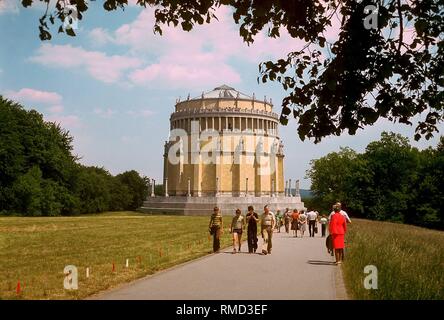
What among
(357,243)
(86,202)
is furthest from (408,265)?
(86,202)

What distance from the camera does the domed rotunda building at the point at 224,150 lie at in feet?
266

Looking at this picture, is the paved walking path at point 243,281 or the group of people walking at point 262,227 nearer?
the paved walking path at point 243,281

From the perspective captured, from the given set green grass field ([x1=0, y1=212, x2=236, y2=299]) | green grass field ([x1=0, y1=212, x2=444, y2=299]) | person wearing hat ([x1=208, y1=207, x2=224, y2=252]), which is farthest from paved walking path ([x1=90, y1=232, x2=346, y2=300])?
person wearing hat ([x1=208, y1=207, x2=224, y2=252])

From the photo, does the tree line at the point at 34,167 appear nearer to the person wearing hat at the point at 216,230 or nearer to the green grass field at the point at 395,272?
the person wearing hat at the point at 216,230

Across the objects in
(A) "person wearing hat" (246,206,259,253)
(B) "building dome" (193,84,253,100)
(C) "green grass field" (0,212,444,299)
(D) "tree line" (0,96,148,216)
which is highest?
(B) "building dome" (193,84,253,100)

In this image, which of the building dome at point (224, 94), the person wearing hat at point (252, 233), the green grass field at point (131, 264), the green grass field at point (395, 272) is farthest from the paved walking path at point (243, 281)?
the building dome at point (224, 94)

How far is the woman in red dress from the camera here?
13547 millimetres

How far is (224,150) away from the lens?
8288cm

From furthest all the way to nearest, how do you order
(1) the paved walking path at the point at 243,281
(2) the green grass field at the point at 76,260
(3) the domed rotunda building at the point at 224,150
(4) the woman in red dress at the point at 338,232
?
1. (3) the domed rotunda building at the point at 224,150
2. (4) the woman in red dress at the point at 338,232
3. (2) the green grass field at the point at 76,260
4. (1) the paved walking path at the point at 243,281

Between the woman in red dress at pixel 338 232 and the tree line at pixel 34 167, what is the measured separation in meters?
42.0

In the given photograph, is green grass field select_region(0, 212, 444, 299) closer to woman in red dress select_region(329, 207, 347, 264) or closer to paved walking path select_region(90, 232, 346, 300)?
woman in red dress select_region(329, 207, 347, 264)

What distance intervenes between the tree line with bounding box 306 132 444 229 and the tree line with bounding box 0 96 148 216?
123 feet
